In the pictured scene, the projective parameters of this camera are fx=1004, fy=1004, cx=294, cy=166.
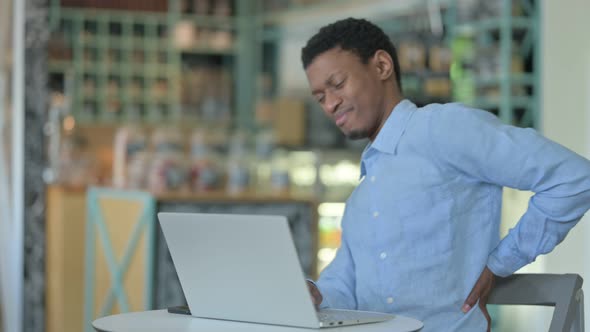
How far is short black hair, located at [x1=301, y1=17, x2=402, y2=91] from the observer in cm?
209

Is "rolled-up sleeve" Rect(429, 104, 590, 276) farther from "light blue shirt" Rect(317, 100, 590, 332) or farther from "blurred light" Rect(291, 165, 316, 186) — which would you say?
"blurred light" Rect(291, 165, 316, 186)

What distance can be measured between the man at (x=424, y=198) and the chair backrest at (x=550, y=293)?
58 mm

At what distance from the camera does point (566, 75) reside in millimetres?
4172

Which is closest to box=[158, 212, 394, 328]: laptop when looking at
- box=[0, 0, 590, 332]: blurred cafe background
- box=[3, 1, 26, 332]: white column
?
box=[0, 0, 590, 332]: blurred cafe background

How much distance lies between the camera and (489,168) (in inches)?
76.2

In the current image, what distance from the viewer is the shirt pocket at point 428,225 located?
2.02 metres

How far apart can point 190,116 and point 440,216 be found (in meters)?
8.27

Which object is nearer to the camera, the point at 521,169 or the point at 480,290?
the point at 521,169

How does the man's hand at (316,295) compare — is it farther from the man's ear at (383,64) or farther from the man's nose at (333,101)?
the man's ear at (383,64)

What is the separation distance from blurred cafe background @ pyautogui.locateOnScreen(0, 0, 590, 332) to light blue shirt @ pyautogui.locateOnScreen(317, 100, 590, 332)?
36.8 inches

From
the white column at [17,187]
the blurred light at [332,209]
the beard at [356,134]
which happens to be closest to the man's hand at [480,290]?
the beard at [356,134]

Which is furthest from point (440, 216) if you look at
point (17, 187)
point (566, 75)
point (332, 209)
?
point (332, 209)

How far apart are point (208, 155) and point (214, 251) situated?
14.2ft

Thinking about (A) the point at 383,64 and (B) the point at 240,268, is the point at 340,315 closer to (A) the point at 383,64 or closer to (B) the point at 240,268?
(B) the point at 240,268
